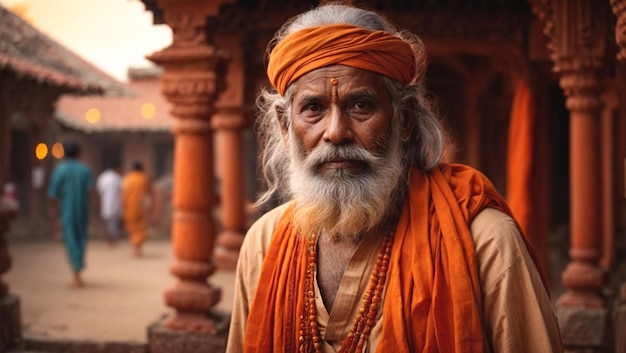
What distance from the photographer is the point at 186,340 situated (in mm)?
5609

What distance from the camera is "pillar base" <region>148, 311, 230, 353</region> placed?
18.3 feet

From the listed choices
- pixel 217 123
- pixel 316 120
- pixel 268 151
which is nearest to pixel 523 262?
pixel 316 120

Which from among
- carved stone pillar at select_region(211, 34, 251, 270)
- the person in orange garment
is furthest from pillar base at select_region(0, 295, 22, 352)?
the person in orange garment

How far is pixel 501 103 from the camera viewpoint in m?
12.0

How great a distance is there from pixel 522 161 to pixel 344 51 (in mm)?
5339

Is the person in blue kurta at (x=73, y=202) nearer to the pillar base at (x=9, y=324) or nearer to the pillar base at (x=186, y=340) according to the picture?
the pillar base at (x=9, y=324)

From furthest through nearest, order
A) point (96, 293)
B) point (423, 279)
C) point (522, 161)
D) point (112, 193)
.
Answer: point (112, 193) < point (96, 293) < point (522, 161) < point (423, 279)

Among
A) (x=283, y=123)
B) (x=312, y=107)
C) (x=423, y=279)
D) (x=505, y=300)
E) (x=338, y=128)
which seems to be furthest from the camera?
(x=283, y=123)

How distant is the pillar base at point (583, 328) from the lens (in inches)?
232

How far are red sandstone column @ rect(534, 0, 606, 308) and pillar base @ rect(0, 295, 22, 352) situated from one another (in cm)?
488

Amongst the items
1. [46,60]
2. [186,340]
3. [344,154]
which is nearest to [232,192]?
[186,340]

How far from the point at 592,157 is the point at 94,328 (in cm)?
505

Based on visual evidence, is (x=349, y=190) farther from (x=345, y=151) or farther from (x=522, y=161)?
(x=522, y=161)

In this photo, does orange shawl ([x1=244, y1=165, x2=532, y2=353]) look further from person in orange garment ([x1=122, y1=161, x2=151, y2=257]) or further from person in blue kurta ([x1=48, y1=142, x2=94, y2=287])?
person in orange garment ([x1=122, y1=161, x2=151, y2=257])
